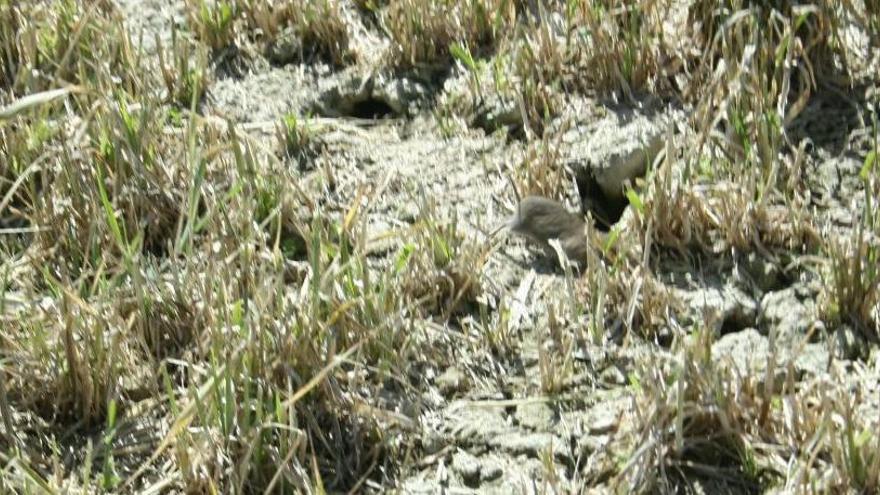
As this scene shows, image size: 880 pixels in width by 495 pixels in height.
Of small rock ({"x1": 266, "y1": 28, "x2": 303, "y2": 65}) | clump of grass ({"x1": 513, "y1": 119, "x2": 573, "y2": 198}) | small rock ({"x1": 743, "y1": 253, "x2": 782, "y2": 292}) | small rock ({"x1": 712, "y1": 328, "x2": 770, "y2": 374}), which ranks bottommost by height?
small rock ({"x1": 712, "y1": 328, "x2": 770, "y2": 374})

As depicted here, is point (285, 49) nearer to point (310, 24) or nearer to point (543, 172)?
point (310, 24)

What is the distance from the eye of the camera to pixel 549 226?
2.85 meters

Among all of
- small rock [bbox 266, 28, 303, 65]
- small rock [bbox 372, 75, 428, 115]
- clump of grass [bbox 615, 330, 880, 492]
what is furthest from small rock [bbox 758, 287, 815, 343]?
small rock [bbox 266, 28, 303, 65]

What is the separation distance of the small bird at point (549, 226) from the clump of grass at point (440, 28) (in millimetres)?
662

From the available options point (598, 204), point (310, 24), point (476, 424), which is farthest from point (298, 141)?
point (476, 424)

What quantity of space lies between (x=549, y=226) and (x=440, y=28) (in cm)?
75

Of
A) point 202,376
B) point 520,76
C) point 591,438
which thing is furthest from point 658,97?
point 202,376

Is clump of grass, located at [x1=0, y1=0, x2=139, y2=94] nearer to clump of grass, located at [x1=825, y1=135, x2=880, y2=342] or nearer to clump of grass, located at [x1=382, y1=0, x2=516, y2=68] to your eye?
clump of grass, located at [x1=382, y1=0, x2=516, y2=68]

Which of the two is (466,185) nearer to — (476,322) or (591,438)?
(476,322)

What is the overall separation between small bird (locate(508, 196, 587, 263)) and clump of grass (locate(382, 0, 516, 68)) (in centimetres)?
66

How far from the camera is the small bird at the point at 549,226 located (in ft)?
9.30

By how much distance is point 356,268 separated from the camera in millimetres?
2693

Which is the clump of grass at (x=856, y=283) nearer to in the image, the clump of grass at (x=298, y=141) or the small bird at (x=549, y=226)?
the small bird at (x=549, y=226)

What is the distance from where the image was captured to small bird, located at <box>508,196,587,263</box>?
2834mm
